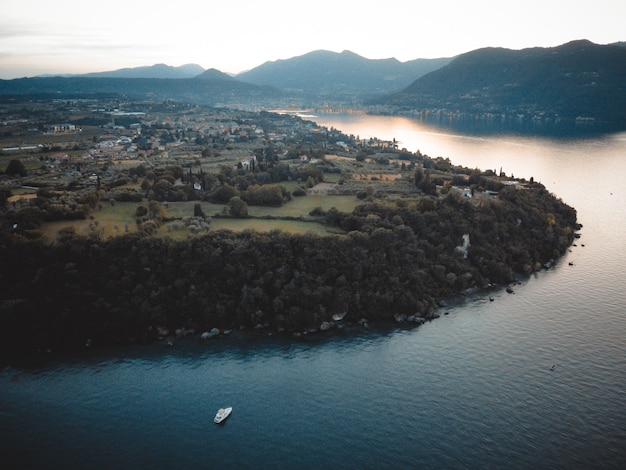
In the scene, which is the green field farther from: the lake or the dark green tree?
the dark green tree

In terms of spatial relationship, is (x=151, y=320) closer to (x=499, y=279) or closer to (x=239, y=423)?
(x=239, y=423)

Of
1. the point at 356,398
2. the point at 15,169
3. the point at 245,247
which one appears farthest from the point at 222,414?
the point at 15,169

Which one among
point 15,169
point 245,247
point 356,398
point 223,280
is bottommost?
point 356,398

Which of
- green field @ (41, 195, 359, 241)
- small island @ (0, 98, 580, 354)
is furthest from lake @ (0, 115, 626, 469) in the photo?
green field @ (41, 195, 359, 241)

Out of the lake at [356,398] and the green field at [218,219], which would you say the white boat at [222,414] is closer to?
the lake at [356,398]

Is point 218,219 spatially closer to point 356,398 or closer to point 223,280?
point 223,280

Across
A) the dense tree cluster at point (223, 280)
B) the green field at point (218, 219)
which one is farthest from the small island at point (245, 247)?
the green field at point (218, 219)
